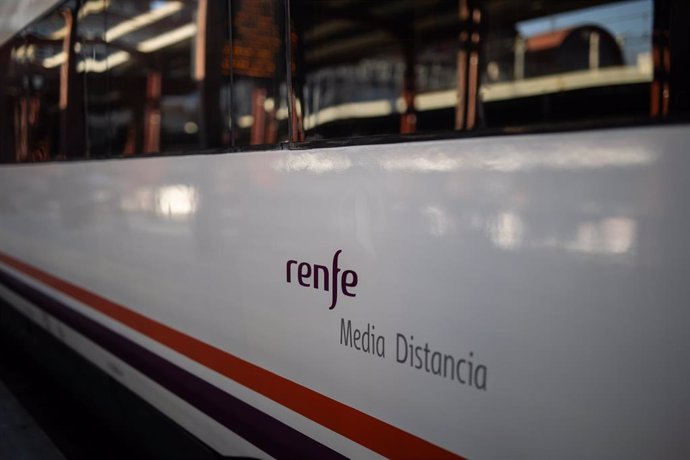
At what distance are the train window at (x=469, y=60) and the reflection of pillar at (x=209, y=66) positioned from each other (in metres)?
0.78

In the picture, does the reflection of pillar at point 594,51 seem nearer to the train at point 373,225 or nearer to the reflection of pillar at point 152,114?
the train at point 373,225

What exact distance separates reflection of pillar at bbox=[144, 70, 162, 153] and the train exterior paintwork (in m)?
0.11

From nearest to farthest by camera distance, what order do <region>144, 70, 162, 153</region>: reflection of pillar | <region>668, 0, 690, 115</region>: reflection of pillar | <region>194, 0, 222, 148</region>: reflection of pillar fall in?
<region>668, 0, 690, 115</region>: reflection of pillar, <region>194, 0, 222, 148</region>: reflection of pillar, <region>144, 70, 162, 153</region>: reflection of pillar

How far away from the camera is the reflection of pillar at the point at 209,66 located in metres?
2.81

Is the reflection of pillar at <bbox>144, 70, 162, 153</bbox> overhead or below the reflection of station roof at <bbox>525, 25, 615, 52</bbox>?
below

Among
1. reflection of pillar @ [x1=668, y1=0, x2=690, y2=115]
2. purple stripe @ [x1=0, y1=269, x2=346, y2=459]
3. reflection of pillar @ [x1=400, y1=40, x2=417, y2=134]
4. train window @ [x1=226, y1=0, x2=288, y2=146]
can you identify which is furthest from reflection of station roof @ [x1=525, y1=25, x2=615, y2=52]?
purple stripe @ [x1=0, y1=269, x2=346, y2=459]

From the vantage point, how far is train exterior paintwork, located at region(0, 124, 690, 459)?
1.47 m

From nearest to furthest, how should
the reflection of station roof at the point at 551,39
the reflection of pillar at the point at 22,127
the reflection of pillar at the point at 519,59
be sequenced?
the reflection of station roof at the point at 551,39 < the reflection of pillar at the point at 519,59 < the reflection of pillar at the point at 22,127

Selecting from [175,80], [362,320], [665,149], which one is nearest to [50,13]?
[175,80]

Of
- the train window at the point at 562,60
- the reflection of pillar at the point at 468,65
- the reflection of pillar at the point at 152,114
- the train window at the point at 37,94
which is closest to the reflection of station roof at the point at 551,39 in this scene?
the train window at the point at 562,60

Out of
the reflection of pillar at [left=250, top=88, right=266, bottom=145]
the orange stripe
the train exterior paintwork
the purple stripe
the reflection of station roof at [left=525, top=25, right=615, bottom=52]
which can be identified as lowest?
the purple stripe

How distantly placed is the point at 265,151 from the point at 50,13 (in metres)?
2.96

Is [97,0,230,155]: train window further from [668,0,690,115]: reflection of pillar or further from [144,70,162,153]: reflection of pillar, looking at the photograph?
[668,0,690,115]: reflection of pillar

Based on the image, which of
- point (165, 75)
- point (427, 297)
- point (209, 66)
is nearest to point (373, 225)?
point (427, 297)
